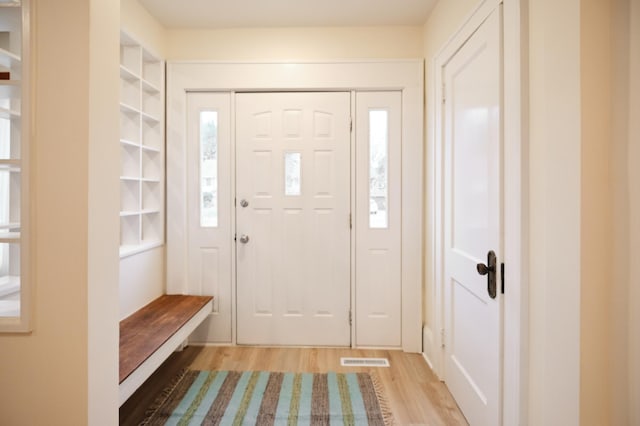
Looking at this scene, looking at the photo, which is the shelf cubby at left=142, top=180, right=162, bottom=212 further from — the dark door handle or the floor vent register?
the dark door handle

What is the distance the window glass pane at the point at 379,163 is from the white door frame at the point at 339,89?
0.14 m

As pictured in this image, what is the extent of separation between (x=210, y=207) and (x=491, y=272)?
2.14 meters

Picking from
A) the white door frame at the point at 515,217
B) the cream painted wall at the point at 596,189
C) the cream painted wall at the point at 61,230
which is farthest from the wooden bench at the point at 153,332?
the cream painted wall at the point at 596,189

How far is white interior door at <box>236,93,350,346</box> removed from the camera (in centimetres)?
288

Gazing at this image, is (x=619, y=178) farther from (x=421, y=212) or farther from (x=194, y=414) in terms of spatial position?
(x=194, y=414)

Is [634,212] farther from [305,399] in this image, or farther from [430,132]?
[305,399]

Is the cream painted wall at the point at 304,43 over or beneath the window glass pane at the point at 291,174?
over

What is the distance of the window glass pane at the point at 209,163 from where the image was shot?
2.91m

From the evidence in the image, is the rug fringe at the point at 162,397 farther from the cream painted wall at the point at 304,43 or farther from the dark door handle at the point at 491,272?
the cream painted wall at the point at 304,43

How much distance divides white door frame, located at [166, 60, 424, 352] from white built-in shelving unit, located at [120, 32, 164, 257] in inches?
3.7

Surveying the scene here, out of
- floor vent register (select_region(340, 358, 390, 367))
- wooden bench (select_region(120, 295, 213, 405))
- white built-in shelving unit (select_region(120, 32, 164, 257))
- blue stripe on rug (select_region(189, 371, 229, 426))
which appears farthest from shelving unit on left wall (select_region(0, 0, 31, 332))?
floor vent register (select_region(340, 358, 390, 367))

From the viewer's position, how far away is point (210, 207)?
9.59 ft

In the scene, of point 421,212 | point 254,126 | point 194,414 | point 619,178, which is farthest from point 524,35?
point 194,414

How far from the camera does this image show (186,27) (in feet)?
9.36
